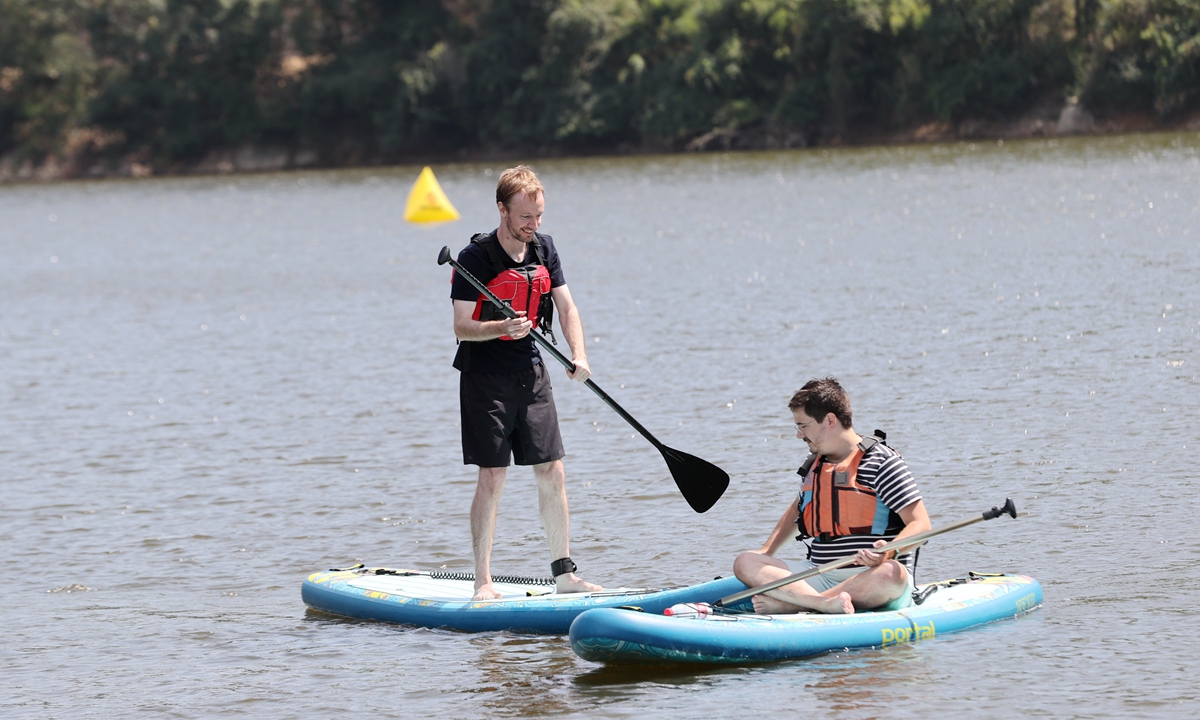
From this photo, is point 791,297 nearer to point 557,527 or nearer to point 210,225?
point 557,527

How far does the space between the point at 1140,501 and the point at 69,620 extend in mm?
5809

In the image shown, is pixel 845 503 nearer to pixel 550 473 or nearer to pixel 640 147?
pixel 550 473

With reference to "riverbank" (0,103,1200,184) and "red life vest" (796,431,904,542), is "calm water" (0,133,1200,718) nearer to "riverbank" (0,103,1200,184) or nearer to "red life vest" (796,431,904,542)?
"red life vest" (796,431,904,542)

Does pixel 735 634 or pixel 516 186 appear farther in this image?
pixel 516 186

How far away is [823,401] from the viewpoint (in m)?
6.12

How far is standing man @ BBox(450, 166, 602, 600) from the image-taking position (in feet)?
21.3

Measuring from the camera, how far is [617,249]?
26.4 meters

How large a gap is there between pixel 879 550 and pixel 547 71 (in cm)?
6009

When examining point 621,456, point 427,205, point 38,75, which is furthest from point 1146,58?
point 38,75

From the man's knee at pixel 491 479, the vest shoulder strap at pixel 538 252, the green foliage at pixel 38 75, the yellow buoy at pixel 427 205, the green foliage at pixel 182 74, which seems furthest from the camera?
the green foliage at pixel 38 75

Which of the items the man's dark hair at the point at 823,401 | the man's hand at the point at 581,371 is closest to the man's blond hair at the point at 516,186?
the man's hand at the point at 581,371

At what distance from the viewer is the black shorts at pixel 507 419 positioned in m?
6.70

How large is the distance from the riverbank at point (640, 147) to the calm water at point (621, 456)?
24.6 meters

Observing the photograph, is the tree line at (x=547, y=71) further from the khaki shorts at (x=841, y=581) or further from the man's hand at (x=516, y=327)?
the man's hand at (x=516, y=327)
